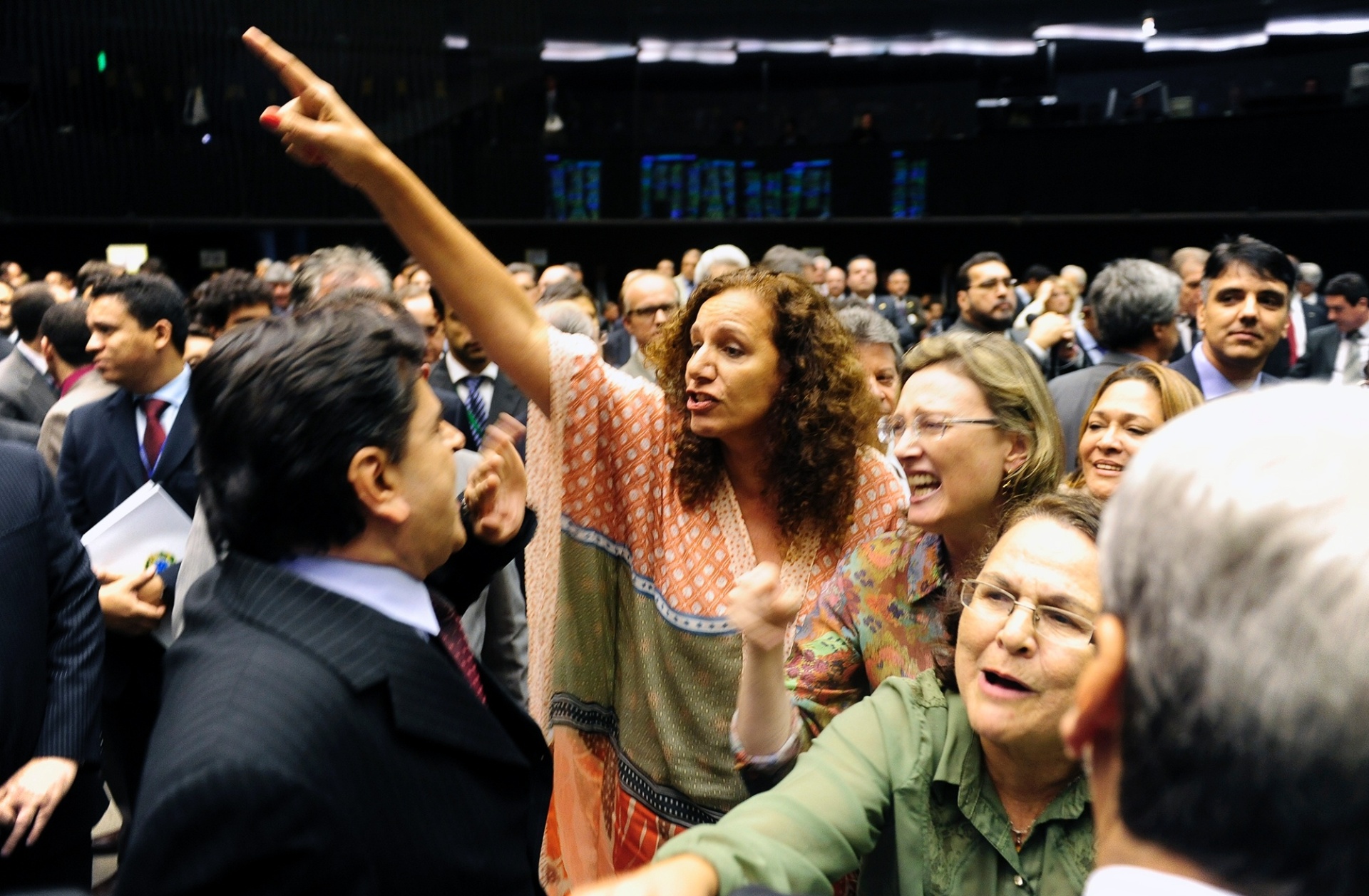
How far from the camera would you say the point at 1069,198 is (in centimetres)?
1319

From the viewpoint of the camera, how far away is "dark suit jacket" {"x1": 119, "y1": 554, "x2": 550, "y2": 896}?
96 cm

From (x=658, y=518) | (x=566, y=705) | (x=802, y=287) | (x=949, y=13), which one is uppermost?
(x=949, y=13)

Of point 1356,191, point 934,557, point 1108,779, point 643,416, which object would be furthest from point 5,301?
point 1356,191

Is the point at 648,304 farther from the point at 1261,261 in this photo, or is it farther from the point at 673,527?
the point at 673,527

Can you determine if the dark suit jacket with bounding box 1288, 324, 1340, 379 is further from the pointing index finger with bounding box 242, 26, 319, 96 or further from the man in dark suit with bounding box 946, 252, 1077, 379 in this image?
the pointing index finger with bounding box 242, 26, 319, 96

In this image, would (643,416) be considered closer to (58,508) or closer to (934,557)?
(934,557)

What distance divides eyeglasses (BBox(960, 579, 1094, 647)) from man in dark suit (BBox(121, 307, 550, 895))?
1.76 feet

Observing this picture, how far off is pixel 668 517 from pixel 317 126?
2.76ft

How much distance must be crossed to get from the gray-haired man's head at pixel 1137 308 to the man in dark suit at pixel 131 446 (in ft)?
8.60

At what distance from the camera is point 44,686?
201cm

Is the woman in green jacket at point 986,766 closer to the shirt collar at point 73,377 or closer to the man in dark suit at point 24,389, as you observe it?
the shirt collar at point 73,377

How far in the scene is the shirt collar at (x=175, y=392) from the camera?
118 inches

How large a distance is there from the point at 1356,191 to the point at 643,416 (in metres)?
12.2

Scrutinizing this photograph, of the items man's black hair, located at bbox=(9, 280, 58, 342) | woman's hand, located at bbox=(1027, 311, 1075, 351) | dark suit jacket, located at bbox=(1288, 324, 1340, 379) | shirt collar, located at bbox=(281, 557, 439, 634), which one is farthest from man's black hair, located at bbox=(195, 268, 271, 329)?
dark suit jacket, located at bbox=(1288, 324, 1340, 379)
